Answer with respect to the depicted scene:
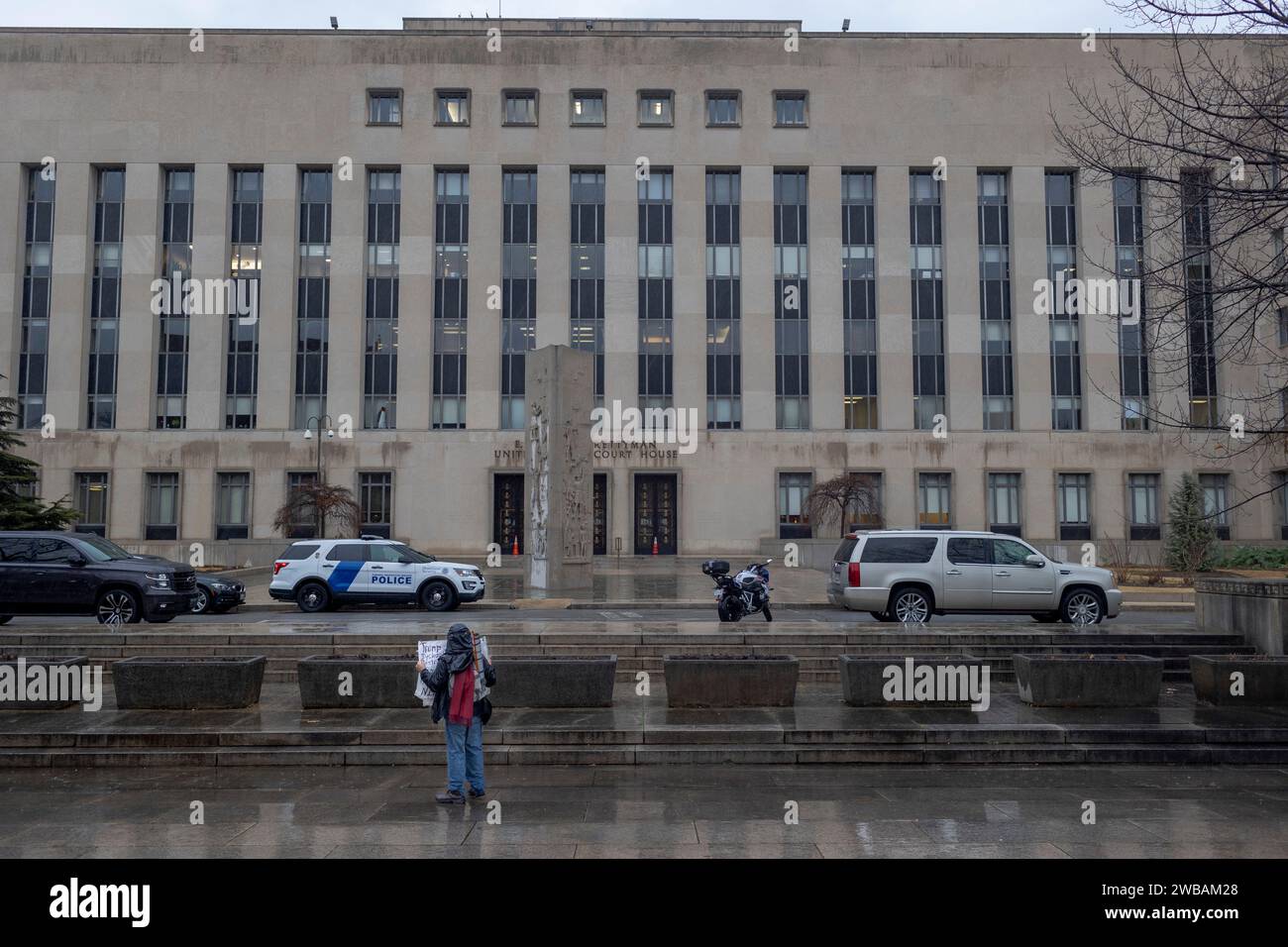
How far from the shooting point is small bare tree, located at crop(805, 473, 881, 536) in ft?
133

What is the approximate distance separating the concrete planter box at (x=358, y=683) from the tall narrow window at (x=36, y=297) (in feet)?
131

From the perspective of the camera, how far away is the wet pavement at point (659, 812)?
723cm

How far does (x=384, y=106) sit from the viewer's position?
44.7 m

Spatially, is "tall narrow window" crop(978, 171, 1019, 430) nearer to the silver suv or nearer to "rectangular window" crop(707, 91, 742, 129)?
"rectangular window" crop(707, 91, 742, 129)

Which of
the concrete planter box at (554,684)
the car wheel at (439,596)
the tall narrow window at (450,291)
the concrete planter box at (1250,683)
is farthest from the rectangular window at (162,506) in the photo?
the concrete planter box at (1250,683)

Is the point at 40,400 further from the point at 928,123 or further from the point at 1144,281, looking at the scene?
the point at 1144,281

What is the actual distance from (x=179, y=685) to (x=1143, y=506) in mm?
43106

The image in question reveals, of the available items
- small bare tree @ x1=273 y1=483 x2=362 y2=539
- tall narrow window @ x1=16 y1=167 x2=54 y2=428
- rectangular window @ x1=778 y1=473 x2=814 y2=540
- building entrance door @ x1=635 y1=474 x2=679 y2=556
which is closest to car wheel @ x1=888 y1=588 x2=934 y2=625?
rectangular window @ x1=778 y1=473 x2=814 y2=540

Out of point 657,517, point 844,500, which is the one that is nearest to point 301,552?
point 657,517

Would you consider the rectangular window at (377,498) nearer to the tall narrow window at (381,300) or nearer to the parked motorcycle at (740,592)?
the tall narrow window at (381,300)

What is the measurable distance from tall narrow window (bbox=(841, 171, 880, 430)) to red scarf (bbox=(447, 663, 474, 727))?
37341 millimetres

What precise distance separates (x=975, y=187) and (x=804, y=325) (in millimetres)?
10467

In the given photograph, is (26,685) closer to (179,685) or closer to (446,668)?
(179,685)
